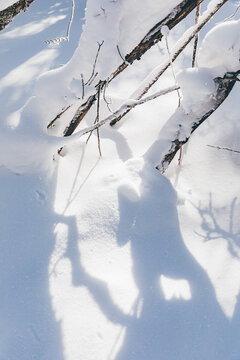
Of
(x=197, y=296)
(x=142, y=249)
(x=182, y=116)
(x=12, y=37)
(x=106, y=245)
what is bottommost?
(x=197, y=296)

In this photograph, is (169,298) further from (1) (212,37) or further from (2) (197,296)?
(1) (212,37)

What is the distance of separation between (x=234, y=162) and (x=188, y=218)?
829 millimetres

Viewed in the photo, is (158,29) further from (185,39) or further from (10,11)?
(10,11)

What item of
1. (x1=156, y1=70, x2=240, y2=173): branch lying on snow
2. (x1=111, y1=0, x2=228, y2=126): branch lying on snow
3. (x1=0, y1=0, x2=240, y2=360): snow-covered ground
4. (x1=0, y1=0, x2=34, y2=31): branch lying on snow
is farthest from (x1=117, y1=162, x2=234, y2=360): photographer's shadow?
(x1=0, y1=0, x2=34, y2=31): branch lying on snow

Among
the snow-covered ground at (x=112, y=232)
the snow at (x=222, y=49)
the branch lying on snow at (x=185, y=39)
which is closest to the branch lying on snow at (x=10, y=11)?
the snow-covered ground at (x=112, y=232)

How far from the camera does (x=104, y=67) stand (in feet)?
6.11

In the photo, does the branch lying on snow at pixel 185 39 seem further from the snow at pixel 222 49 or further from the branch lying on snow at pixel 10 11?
the branch lying on snow at pixel 10 11

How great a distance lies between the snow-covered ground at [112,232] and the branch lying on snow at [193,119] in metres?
0.07

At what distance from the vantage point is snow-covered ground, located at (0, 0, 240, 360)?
1.45 metres

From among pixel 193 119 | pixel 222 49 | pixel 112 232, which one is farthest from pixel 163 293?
pixel 222 49

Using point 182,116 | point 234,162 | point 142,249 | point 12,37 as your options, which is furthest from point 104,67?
point 12,37

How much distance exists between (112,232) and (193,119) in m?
1.06

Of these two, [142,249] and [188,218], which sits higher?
[142,249]

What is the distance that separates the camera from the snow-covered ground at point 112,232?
145 centimetres
